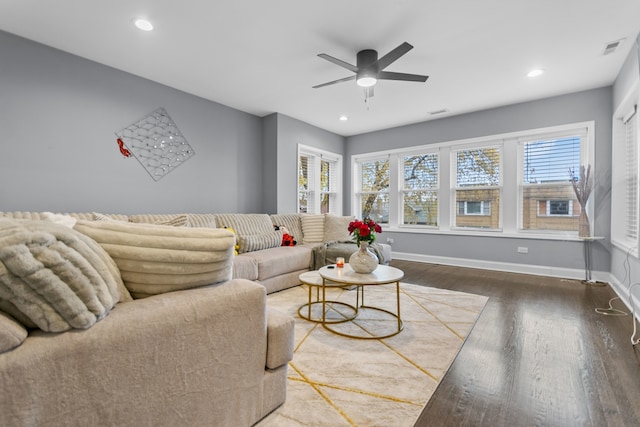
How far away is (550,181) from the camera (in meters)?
4.37

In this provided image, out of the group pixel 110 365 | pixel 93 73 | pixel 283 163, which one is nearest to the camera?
pixel 110 365

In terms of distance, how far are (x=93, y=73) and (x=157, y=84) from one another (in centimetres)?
68

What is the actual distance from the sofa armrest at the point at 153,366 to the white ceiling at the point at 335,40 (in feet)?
7.83

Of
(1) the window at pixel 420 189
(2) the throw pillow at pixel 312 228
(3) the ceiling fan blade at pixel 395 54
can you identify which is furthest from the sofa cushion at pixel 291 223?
(3) the ceiling fan blade at pixel 395 54

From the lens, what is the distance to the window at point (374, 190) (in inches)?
243

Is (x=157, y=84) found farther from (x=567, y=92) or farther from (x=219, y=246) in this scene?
(x=567, y=92)

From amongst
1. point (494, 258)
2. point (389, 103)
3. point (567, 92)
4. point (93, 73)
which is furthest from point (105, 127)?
point (567, 92)

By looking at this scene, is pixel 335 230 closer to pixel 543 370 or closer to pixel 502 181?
pixel 502 181

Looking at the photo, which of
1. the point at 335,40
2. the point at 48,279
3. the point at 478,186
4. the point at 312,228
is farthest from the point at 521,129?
the point at 48,279

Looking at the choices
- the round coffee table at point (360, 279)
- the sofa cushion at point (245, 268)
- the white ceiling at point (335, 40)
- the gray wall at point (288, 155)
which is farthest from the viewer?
the gray wall at point (288, 155)

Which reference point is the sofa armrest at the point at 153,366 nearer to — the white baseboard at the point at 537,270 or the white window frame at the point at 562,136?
the white baseboard at the point at 537,270

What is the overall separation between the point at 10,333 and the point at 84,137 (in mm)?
3262

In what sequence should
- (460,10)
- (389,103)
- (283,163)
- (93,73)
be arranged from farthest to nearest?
1. (283,163)
2. (389,103)
3. (93,73)
4. (460,10)

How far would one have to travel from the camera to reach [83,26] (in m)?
2.58
